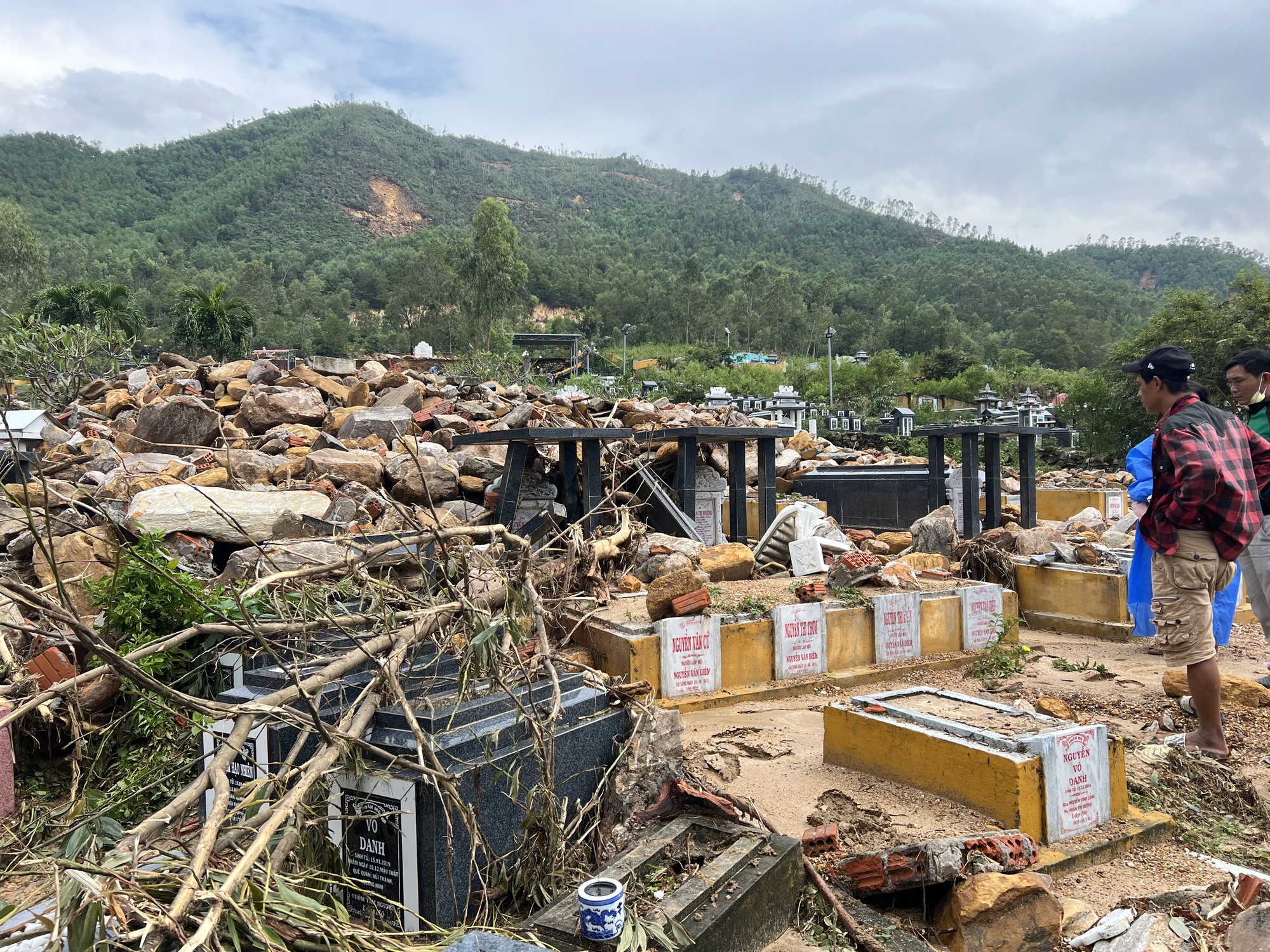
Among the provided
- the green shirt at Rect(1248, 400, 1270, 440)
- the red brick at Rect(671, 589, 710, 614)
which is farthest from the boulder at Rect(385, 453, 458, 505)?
the green shirt at Rect(1248, 400, 1270, 440)

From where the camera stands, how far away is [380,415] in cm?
1241

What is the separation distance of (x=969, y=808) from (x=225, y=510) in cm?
609

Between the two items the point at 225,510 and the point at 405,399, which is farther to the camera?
the point at 405,399

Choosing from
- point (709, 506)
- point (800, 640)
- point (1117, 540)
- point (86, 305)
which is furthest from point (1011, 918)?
point (86, 305)

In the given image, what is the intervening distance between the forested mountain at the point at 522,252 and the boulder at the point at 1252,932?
4548 centimetres

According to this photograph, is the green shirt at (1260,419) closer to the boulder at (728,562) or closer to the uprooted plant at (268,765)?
the boulder at (728,562)

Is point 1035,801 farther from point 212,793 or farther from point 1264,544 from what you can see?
point 212,793

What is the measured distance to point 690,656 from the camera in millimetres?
5332

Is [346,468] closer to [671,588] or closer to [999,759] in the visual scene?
[671,588]

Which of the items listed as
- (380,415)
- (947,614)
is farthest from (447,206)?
(947,614)

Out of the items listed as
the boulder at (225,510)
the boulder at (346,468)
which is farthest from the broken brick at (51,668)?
the boulder at (346,468)

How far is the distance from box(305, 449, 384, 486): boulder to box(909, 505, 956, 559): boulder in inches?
234

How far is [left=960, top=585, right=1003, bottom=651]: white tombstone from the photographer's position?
21.4ft

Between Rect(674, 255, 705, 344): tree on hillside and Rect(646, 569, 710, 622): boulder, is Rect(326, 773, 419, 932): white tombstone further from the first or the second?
Rect(674, 255, 705, 344): tree on hillside
